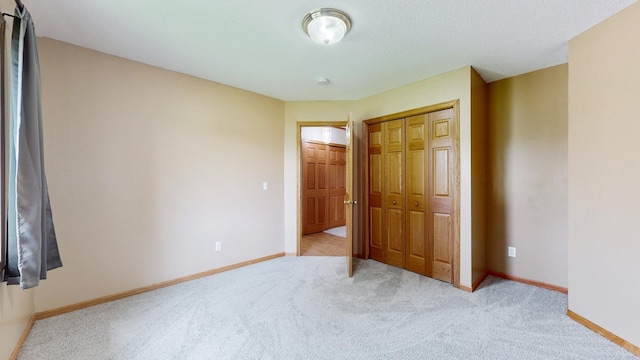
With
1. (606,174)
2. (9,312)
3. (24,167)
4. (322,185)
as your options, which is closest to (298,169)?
(322,185)

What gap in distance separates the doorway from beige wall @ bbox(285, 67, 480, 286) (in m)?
1.03

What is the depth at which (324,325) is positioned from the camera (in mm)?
2064

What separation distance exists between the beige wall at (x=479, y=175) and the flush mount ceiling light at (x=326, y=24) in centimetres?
164

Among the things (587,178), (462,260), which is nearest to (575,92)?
(587,178)

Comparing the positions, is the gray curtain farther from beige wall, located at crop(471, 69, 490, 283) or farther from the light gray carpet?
beige wall, located at crop(471, 69, 490, 283)

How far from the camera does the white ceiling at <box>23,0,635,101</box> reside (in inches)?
70.0

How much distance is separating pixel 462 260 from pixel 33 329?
12.6ft

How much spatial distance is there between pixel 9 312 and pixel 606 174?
4235mm

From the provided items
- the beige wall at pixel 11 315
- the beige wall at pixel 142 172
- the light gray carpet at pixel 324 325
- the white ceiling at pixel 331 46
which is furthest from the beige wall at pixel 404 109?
the beige wall at pixel 11 315

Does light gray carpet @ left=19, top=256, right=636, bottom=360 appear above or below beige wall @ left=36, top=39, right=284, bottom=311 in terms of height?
below

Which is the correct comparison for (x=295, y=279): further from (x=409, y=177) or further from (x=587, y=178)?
(x=587, y=178)

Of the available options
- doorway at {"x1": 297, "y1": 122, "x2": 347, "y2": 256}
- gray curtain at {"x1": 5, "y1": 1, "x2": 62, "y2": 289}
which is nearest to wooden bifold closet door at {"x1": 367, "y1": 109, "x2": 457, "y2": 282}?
doorway at {"x1": 297, "y1": 122, "x2": 347, "y2": 256}

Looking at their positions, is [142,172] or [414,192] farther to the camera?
[414,192]

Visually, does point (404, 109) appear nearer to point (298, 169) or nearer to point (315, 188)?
point (298, 169)
